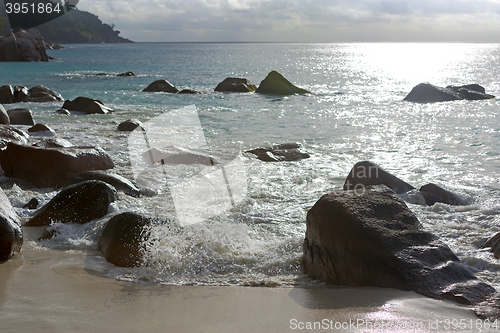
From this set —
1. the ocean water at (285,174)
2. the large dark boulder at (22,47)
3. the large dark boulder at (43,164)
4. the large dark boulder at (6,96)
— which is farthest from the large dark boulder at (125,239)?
the large dark boulder at (22,47)

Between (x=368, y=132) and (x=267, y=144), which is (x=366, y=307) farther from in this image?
(x=368, y=132)

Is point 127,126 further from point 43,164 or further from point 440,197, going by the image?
point 440,197

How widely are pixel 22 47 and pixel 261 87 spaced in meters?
37.0

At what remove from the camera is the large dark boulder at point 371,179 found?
5656 mm

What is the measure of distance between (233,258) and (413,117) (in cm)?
1177

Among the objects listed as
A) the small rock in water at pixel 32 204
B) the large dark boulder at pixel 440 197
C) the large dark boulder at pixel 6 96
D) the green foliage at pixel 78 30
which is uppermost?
the green foliage at pixel 78 30

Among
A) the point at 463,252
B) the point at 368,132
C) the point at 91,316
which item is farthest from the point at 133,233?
the point at 368,132

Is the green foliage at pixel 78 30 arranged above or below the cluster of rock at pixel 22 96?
above

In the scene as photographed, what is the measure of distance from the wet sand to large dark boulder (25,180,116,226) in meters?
1.20

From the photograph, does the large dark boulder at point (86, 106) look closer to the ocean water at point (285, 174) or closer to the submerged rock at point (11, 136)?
the ocean water at point (285, 174)

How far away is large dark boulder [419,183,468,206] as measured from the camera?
523 cm

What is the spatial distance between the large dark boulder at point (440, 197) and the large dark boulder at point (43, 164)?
5.00 metres

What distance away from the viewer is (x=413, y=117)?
13562 mm

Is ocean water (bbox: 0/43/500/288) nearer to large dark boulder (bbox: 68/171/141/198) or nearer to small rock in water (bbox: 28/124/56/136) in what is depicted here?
large dark boulder (bbox: 68/171/141/198)
